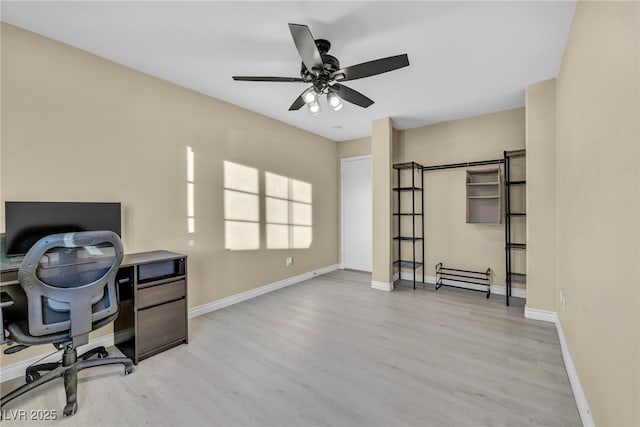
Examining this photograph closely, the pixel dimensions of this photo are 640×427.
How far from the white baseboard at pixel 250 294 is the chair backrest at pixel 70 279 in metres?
1.34

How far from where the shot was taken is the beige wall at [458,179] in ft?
13.2

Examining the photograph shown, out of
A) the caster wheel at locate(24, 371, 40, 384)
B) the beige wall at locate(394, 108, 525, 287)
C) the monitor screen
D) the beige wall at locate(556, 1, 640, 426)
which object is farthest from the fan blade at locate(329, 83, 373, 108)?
the caster wheel at locate(24, 371, 40, 384)

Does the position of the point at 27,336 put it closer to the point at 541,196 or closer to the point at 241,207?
the point at 241,207

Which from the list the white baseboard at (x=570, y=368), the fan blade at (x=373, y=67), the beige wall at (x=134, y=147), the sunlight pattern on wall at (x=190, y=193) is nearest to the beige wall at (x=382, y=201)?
the beige wall at (x=134, y=147)

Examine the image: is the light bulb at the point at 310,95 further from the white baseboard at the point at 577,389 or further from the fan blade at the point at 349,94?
the white baseboard at the point at 577,389

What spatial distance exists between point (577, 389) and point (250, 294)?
338 cm

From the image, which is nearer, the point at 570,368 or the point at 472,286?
the point at 570,368

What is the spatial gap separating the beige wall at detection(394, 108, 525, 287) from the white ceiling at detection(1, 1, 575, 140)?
32.4 inches

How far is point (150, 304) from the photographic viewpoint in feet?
7.74

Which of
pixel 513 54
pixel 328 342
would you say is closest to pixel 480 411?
pixel 328 342

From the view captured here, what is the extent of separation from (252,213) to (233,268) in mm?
803

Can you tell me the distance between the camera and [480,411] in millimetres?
1718

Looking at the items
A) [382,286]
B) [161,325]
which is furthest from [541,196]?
[161,325]

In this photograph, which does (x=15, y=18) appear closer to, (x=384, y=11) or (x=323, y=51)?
(x=323, y=51)
